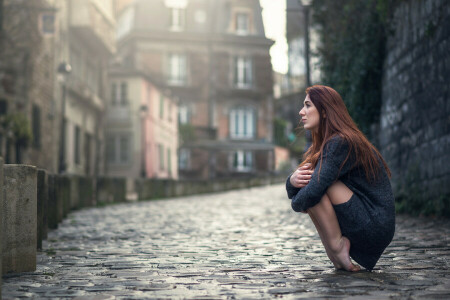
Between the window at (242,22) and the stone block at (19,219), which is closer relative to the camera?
the stone block at (19,219)

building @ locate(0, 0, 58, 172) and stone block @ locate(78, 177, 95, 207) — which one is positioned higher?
Result: building @ locate(0, 0, 58, 172)

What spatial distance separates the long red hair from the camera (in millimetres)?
4914

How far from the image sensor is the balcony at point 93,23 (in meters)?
27.0

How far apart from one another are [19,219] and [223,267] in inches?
61.4

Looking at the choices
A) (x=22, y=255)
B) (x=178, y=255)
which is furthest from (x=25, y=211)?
(x=178, y=255)

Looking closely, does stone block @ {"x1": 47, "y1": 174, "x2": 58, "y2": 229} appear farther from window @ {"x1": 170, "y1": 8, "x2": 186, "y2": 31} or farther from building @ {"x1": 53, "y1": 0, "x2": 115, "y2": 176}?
window @ {"x1": 170, "y1": 8, "x2": 186, "y2": 31}

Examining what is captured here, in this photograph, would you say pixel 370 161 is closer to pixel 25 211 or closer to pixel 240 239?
pixel 25 211

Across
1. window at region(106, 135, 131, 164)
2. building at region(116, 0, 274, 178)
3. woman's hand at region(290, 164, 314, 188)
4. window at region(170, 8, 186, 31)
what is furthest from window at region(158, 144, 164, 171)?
woman's hand at region(290, 164, 314, 188)

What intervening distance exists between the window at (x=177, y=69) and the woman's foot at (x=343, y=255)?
1665 inches

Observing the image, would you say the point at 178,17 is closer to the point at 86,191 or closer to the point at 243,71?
the point at 243,71

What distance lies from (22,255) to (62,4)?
2196 centimetres

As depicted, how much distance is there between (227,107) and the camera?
155 ft

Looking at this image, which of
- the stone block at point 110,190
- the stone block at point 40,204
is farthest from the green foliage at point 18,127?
the stone block at point 40,204

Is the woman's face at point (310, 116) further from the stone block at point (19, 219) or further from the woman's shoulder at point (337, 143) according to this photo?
the stone block at point (19, 219)
